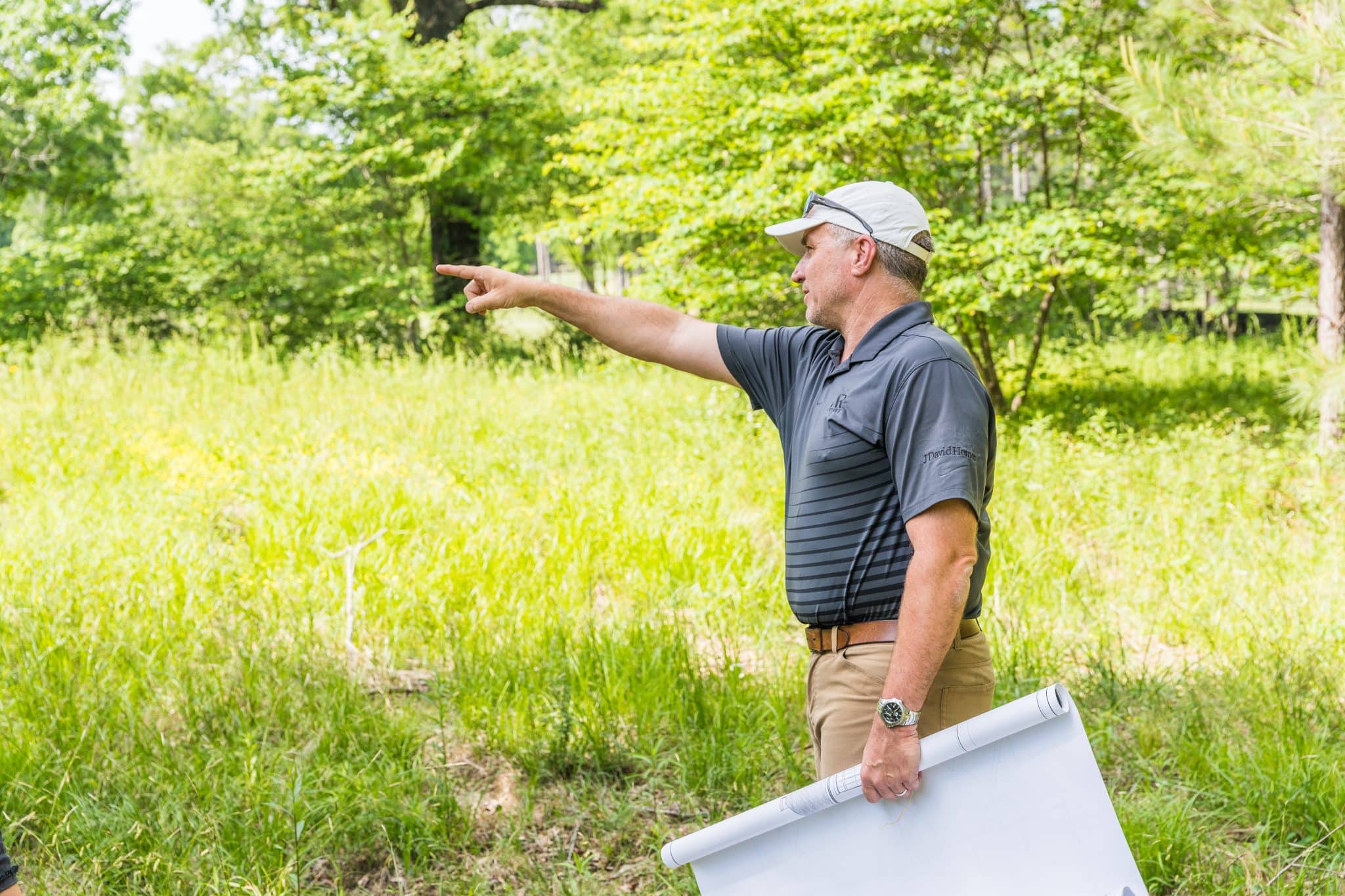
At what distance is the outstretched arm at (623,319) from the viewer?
275 cm

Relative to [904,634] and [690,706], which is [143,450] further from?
[904,634]

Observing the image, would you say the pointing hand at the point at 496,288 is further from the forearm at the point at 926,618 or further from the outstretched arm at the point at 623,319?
the forearm at the point at 926,618

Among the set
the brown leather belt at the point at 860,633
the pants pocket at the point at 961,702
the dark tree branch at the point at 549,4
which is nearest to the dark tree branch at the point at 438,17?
the dark tree branch at the point at 549,4

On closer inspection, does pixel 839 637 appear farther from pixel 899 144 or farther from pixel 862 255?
pixel 899 144

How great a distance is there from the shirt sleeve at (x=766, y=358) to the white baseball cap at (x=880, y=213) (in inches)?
13.8

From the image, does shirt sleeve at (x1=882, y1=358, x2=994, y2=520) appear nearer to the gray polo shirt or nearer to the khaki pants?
the gray polo shirt

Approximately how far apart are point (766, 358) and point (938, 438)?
0.70 m

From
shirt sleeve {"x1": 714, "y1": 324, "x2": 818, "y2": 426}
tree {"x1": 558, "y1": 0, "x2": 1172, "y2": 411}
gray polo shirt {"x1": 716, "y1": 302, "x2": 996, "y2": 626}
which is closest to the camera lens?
gray polo shirt {"x1": 716, "y1": 302, "x2": 996, "y2": 626}

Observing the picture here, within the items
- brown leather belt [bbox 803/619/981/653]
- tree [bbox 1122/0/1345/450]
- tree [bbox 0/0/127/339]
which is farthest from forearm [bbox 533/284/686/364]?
tree [bbox 0/0/127/339]

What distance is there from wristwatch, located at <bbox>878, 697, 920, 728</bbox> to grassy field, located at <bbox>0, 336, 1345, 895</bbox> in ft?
4.33

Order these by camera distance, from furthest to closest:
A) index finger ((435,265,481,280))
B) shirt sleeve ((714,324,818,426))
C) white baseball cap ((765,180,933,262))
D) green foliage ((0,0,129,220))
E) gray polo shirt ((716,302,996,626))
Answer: green foliage ((0,0,129,220)), index finger ((435,265,481,280)), shirt sleeve ((714,324,818,426)), white baseball cap ((765,180,933,262)), gray polo shirt ((716,302,996,626))

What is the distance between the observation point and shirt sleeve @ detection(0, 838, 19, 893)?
4.65 feet

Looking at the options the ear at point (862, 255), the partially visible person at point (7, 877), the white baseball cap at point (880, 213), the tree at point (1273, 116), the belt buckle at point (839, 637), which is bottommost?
the belt buckle at point (839, 637)

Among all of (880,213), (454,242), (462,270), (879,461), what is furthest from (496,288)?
(454,242)
